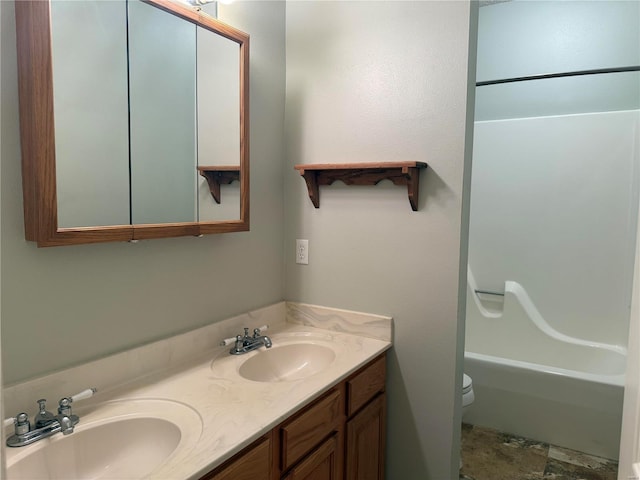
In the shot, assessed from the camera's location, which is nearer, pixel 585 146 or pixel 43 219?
pixel 43 219

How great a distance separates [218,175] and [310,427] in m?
0.95

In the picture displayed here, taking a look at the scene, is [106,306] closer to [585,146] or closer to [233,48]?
[233,48]

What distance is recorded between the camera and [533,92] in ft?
10.4

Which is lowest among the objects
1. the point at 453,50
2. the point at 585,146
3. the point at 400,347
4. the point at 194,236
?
the point at 400,347

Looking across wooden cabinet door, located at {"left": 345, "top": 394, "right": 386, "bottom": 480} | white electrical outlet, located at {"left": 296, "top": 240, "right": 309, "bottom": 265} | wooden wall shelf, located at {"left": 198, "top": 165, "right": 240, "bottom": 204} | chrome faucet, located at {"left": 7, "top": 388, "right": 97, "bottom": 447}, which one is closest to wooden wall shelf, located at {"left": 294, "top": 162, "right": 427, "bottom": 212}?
white electrical outlet, located at {"left": 296, "top": 240, "right": 309, "bottom": 265}

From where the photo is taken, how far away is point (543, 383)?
8.43 feet

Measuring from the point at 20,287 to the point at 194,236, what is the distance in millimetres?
590

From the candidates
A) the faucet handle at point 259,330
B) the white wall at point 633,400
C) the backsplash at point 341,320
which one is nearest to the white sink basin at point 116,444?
the faucet handle at point 259,330

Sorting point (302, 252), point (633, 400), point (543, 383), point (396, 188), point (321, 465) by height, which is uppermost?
point (396, 188)

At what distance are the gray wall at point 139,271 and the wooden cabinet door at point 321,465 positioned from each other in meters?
0.64

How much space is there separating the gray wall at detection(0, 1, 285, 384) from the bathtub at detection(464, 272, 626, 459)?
1.52m

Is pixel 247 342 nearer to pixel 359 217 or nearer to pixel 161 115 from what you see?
pixel 359 217

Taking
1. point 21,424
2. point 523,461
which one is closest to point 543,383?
point 523,461

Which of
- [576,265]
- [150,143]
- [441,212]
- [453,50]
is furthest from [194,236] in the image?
[576,265]
